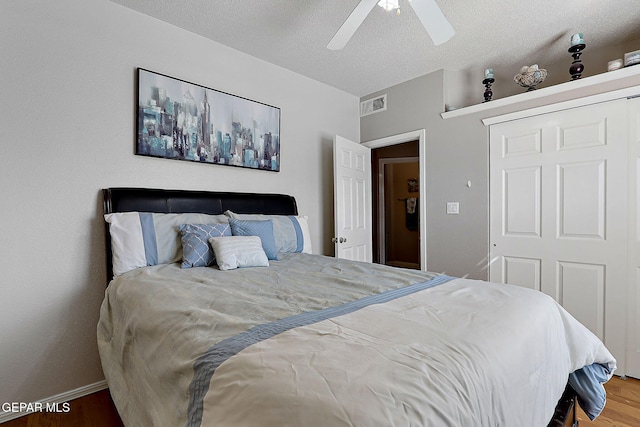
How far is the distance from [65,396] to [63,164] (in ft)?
4.84

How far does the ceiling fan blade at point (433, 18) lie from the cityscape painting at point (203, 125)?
5.26 feet

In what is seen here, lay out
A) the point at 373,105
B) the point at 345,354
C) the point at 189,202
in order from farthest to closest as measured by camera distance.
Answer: the point at 373,105, the point at 189,202, the point at 345,354

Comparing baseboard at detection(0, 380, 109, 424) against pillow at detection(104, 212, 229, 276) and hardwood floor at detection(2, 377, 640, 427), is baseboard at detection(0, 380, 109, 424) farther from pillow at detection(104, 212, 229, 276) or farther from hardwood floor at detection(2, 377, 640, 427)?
pillow at detection(104, 212, 229, 276)

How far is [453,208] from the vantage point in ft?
9.73

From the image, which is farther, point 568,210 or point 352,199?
point 352,199

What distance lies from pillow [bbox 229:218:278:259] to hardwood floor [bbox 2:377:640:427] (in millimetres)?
1280

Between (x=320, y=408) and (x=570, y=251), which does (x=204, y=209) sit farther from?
(x=570, y=251)

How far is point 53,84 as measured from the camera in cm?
183

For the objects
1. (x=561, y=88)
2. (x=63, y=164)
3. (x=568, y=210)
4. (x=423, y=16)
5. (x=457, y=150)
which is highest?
(x=423, y=16)

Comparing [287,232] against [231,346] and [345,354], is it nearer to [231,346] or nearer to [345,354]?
[231,346]

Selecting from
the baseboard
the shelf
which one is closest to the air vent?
the shelf

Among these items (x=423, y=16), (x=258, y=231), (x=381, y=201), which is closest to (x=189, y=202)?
(x=258, y=231)

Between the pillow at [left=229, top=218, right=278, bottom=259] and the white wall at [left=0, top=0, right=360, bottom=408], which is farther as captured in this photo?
the pillow at [left=229, top=218, right=278, bottom=259]

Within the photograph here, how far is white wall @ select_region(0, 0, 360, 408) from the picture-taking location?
1.72 meters
